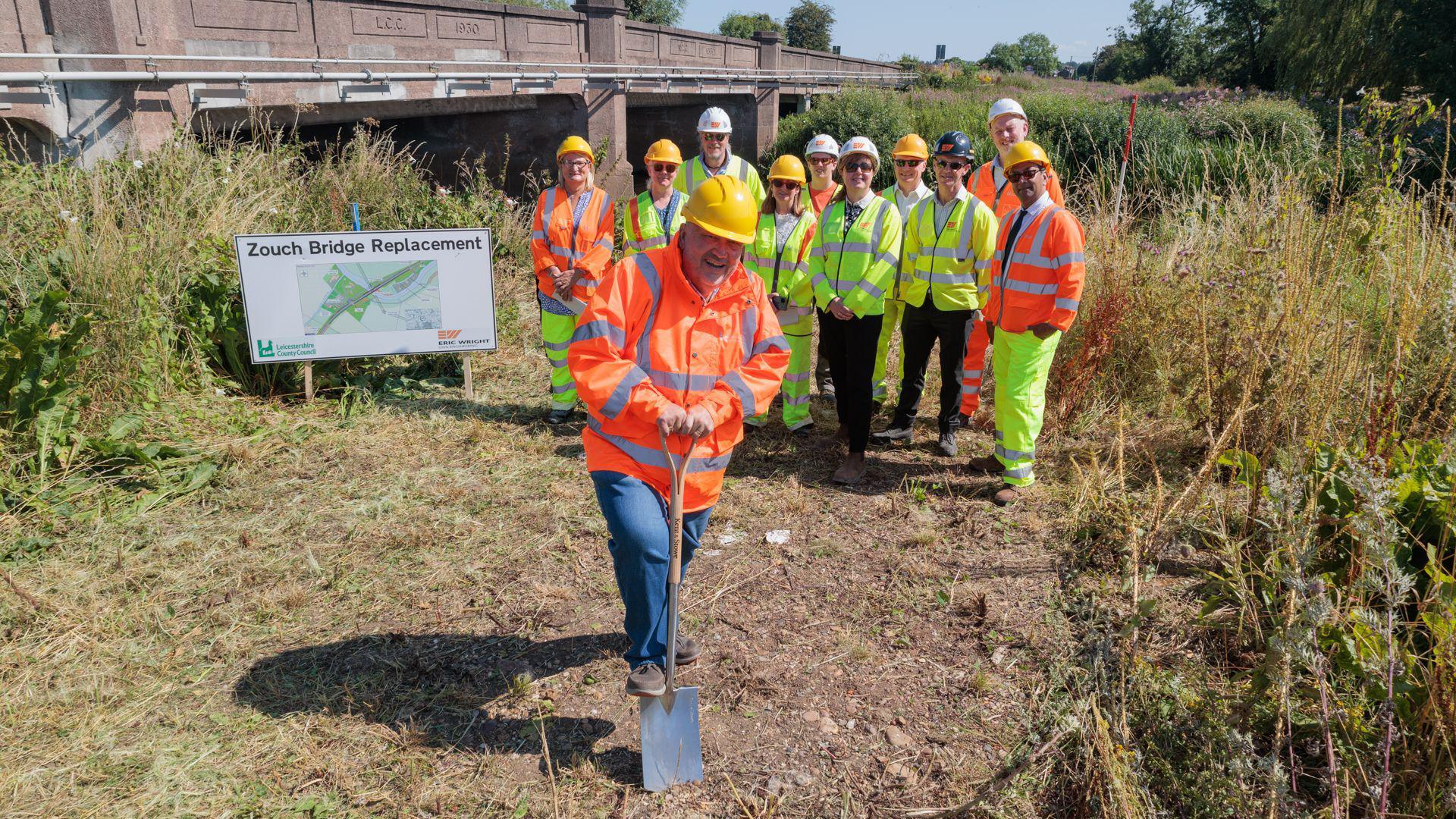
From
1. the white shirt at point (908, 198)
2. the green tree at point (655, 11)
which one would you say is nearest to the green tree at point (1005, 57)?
the green tree at point (655, 11)

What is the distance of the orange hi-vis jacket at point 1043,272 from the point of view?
478 centimetres

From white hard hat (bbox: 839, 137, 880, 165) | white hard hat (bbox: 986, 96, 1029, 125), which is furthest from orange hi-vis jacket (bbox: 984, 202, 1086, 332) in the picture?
white hard hat (bbox: 986, 96, 1029, 125)

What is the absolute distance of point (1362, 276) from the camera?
5.83m

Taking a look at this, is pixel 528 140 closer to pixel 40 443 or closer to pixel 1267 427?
pixel 40 443

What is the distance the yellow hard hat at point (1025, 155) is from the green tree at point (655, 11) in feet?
207

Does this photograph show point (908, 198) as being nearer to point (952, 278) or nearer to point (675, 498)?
point (952, 278)

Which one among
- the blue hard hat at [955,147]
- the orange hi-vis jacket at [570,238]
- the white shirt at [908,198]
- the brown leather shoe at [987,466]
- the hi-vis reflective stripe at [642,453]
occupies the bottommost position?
the brown leather shoe at [987,466]

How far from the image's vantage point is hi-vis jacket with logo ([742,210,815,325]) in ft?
19.7

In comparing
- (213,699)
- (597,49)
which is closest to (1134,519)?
(213,699)

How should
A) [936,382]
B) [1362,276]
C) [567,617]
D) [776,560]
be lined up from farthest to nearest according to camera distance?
1. [936,382]
2. [1362,276]
3. [776,560]
4. [567,617]

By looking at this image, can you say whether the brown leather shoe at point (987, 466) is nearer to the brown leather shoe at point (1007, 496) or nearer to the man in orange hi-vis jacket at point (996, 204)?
the brown leather shoe at point (1007, 496)

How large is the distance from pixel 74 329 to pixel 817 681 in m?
4.40

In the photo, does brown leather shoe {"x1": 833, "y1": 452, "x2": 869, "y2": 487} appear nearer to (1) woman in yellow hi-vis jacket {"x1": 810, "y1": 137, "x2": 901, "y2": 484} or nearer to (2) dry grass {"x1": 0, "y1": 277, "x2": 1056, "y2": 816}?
(1) woman in yellow hi-vis jacket {"x1": 810, "y1": 137, "x2": 901, "y2": 484}

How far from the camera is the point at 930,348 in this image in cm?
596
